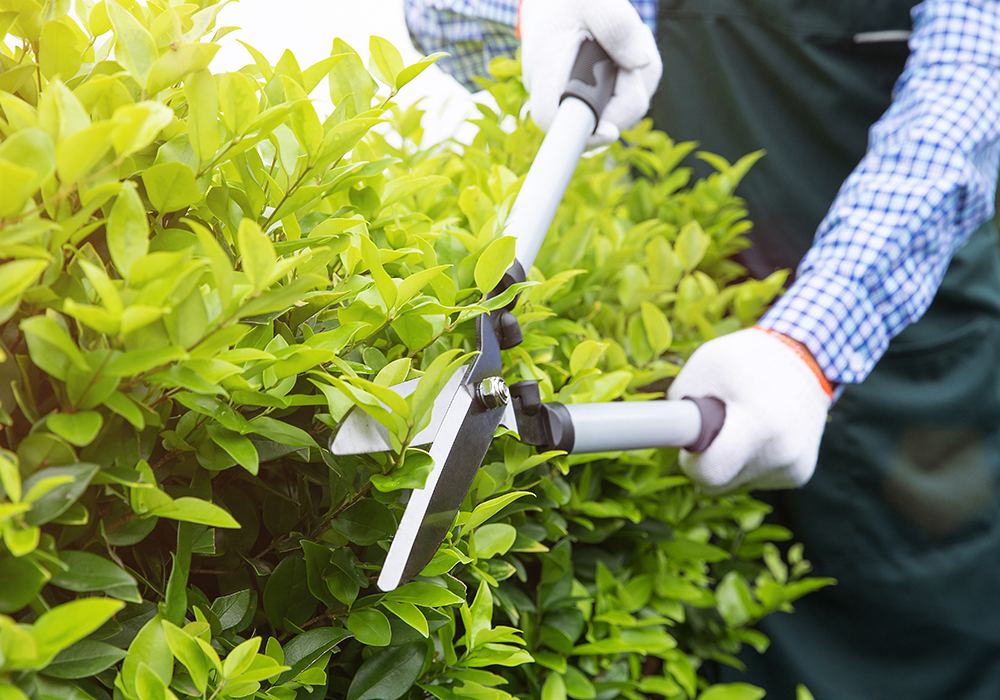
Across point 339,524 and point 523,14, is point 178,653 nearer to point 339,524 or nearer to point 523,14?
point 339,524

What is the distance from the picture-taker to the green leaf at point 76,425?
0.28m

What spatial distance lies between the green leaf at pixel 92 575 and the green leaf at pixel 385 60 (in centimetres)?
35

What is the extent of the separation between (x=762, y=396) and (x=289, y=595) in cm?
67

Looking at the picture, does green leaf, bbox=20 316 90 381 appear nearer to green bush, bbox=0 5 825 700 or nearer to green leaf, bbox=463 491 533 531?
green bush, bbox=0 5 825 700

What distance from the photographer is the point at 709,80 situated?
139cm

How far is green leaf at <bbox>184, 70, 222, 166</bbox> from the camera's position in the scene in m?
0.34

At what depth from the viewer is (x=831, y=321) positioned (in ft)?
3.03

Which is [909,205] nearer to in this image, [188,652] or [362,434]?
[362,434]

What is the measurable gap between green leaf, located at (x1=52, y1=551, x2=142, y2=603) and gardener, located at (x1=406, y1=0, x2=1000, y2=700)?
66 centimetres

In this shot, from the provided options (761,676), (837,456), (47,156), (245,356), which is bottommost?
(761,676)

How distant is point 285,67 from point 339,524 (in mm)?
302

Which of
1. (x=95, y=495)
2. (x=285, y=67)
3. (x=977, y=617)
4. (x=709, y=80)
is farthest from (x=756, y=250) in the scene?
(x=95, y=495)

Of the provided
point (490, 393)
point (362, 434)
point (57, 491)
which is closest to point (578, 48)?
point (490, 393)

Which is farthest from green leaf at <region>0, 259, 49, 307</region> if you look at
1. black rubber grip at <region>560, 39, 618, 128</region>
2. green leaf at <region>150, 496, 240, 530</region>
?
black rubber grip at <region>560, 39, 618, 128</region>
